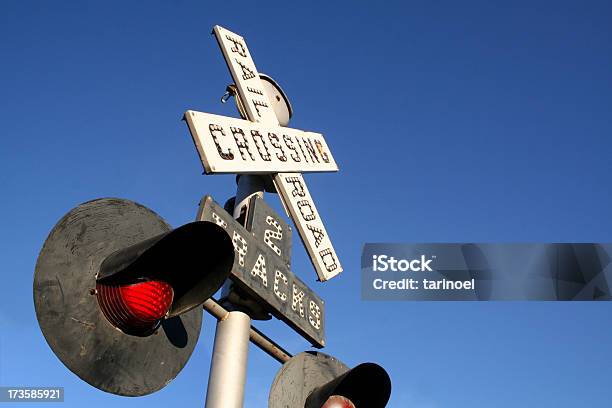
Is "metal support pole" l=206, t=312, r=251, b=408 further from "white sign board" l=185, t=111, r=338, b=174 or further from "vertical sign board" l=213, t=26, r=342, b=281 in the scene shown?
"vertical sign board" l=213, t=26, r=342, b=281

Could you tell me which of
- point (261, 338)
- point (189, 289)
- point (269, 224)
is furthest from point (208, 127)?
point (189, 289)

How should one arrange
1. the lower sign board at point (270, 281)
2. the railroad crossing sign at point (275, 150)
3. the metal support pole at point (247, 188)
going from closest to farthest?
the lower sign board at point (270, 281)
the railroad crossing sign at point (275, 150)
the metal support pole at point (247, 188)

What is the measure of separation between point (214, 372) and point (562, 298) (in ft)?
28.3

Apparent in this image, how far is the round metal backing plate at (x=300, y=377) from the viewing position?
3.98 m

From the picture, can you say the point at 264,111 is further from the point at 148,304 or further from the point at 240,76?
the point at 148,304

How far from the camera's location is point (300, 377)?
419 centimetres

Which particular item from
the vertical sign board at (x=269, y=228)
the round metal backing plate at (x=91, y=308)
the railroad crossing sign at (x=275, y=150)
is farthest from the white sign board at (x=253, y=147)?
the round metal backing plate at (x=91, y=308)

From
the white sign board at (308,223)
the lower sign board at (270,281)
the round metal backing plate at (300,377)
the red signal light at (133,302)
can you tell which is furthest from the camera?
the white sign board at (308,223)

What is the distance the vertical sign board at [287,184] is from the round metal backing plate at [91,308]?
2120mm

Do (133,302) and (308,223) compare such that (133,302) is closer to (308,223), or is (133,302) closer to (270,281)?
(270,281)

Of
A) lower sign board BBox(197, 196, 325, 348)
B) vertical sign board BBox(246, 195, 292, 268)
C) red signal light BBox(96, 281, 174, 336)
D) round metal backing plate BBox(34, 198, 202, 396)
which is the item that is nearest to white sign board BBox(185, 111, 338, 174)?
vertical sign board BBox(246, 195, 292, 268)

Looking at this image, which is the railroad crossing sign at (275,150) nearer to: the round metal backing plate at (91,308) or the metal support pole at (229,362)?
the metal support pole at (229,362)

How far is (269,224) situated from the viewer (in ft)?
15.3

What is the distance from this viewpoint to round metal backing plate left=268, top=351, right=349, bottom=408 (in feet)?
13.1
